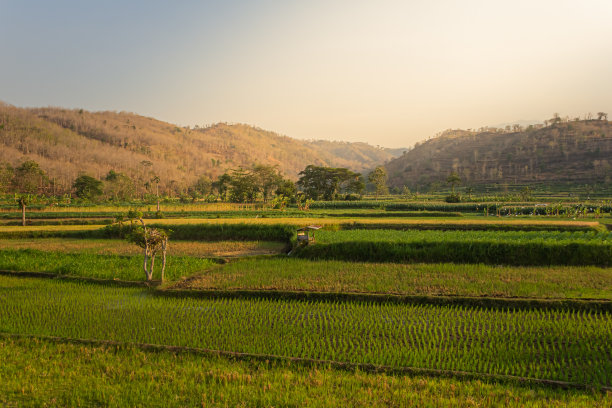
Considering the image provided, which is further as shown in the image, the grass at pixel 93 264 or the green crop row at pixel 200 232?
the green crop row at pixel 200 232

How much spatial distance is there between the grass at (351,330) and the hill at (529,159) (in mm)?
70910

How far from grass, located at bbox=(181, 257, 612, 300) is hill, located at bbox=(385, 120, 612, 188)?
6538 centimetres

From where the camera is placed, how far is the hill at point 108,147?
9612 cm

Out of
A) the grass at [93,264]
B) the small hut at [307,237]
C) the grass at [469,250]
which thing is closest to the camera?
the grass at [93,264]

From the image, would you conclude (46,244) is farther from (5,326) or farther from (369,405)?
(369,405)

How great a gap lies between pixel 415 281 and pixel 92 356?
910 cm

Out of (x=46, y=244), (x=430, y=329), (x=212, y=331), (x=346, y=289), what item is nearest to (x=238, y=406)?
(x=212, y=331)

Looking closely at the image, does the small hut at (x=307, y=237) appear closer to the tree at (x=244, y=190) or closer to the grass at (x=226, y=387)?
the grass at (x=226, y=387)

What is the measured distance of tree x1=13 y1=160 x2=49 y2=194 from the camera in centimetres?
5953

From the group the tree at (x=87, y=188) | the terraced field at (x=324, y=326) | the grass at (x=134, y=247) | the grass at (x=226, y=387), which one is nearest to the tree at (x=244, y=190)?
the tree at (x=87, y=188)

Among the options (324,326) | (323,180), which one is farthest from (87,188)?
(324,326)

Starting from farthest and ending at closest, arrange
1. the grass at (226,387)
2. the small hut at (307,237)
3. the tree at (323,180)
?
the tree at (323,180)
the small hut at (307,237)
the grass at (226,387)

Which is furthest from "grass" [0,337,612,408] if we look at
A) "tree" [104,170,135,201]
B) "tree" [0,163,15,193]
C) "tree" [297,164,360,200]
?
"tree" [0,163,15,193]

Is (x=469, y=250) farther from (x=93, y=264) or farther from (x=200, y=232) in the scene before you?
(x=200, y=232)
